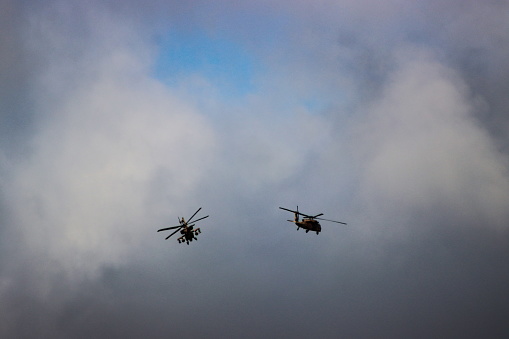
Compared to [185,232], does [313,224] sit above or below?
above

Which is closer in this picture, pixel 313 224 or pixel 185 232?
pixel 185 232

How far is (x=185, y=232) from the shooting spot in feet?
395

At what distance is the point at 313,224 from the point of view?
459ft

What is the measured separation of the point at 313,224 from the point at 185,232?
40.2 metres
